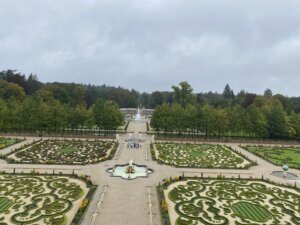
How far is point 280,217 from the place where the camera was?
1065 inches

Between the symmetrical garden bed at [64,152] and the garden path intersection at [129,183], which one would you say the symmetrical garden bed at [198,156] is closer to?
the garden path intersection at [129,183]

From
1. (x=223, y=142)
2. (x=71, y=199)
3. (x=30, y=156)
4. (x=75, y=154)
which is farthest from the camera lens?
(x=223, y=142)

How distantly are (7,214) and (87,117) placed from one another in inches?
2044

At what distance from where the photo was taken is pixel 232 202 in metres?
30.2

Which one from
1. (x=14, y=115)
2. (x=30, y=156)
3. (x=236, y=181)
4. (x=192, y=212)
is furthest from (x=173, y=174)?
(x=14, y=115)

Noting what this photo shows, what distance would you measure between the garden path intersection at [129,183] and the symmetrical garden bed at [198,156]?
198 centimetres

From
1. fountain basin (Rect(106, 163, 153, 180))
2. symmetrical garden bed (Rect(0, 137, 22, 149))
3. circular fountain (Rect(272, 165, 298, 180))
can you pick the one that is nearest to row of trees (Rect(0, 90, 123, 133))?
symmetrical garden bed (Rect(0, 137, 22, 149))

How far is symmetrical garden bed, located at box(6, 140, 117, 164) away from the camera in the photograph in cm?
4516

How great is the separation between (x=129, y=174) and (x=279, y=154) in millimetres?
36510

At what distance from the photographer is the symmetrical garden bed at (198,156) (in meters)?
46.5

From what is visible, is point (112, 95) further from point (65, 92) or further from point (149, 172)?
point (149, 172)

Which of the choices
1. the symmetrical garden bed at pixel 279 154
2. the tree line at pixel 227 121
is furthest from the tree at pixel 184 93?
the symmetrical garden bed at pixel 279 154

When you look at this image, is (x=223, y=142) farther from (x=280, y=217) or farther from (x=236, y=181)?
(x=280, y=217)

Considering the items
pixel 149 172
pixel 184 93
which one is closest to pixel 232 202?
pixel 149 172
